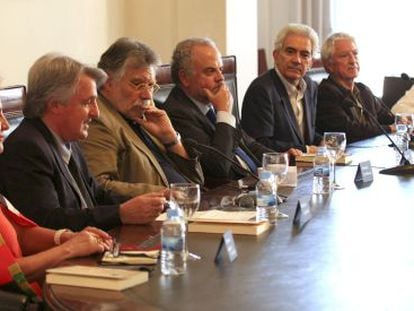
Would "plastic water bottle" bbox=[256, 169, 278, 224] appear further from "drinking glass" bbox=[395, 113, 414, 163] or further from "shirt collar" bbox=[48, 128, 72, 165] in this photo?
"drinking glass" bbox=[395, 113, 414, 163]

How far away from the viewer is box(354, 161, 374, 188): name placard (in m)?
3.03

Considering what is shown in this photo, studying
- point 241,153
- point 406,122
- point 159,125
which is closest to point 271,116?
point 241,153

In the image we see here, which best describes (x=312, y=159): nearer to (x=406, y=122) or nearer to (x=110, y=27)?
(x=406, y=122)

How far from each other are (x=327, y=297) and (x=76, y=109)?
3.92 feet

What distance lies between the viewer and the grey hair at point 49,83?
2.56 meters

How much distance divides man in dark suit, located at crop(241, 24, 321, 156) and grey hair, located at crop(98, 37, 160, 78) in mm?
1097

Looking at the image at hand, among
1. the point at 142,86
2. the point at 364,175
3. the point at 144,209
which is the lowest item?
the point at 364,175

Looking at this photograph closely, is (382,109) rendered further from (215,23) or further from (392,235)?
(392,235)

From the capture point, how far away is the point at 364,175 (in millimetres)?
3066

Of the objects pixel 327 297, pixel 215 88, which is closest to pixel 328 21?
pixel 215 88

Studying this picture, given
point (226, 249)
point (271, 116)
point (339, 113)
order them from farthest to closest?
1. point (339, 113)
2. point (271, 116)
3. point (226, 249)

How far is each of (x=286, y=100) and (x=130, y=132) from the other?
4.45ft

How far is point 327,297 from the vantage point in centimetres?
167

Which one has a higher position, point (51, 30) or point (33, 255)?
point (51, 30)
